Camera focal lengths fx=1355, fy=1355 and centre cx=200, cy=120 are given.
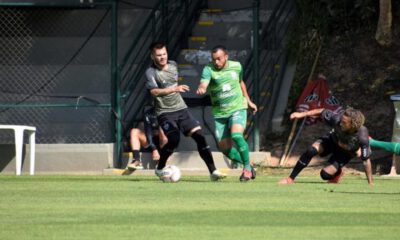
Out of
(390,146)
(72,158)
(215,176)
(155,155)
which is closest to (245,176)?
(215,176)

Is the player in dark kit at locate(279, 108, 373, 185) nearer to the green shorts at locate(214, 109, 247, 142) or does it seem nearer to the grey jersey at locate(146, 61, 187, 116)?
the green shorts at locate(214, 109, 247, 142)

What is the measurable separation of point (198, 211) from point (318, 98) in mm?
12533

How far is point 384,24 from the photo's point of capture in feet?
89.7

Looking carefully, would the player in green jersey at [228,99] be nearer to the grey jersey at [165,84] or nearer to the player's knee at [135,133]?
the grey jersey at [165,84]

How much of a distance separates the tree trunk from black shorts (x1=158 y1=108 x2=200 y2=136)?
308 inches

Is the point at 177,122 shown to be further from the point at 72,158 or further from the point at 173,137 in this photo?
the point at 72,158

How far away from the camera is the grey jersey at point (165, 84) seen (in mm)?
20156

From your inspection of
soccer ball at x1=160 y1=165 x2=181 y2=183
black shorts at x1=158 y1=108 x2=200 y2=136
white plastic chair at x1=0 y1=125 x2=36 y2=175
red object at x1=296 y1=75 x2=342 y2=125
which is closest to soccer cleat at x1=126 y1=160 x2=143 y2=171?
white plastic chair at x1=0 y1=125 x2=36 y2=175

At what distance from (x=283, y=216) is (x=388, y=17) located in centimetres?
1425

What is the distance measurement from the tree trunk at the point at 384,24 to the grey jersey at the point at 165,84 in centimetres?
773

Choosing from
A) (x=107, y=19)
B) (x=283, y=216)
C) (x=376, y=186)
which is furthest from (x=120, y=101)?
(x=283, y=216)

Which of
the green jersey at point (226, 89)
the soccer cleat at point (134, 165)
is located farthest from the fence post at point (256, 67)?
the green jersey at point (226, 89)

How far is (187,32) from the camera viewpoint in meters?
28.6

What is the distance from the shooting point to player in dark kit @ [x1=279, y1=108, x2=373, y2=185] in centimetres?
1856
